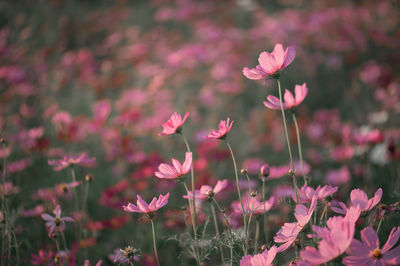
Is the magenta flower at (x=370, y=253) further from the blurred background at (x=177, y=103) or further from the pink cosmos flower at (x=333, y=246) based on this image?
the blurred background at (x=177, y=103)

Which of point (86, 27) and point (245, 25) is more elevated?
point (86, 27)

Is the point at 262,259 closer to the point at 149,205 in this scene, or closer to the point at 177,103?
the point at 149,205

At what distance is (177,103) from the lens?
3193 millimetres

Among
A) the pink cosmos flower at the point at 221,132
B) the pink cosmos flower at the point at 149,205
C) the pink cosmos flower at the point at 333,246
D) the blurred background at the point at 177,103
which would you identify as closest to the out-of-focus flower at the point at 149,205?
the pink cosmos flower at the point at 149,205

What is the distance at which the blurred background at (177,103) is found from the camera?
5.71ft

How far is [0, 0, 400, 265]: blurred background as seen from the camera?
1.74 metres

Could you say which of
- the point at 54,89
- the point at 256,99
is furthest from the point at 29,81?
the point at 256,99

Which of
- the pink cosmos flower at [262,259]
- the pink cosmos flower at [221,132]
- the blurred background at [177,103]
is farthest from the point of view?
the blurred background at [177,103]

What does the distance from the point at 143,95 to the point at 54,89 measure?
2.71ft

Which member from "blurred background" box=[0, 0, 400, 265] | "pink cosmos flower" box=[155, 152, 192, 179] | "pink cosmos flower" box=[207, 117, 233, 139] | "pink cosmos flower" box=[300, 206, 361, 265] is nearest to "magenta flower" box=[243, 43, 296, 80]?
"pink cosmos flower" box=[207, 117, 233, 139]

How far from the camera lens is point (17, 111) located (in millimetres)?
2773

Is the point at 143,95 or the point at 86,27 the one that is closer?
the point at 143,95

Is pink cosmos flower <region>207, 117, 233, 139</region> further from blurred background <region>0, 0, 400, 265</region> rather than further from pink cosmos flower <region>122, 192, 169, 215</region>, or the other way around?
blurred background <region>0, 0, 400, 265</region>

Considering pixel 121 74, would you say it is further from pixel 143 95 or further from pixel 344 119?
pixel 344 119
